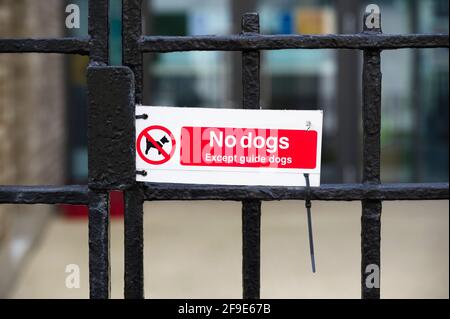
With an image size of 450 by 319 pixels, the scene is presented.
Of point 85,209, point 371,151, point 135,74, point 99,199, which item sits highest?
point 135,74

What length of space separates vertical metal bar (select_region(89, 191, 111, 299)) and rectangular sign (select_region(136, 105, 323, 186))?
13 cm

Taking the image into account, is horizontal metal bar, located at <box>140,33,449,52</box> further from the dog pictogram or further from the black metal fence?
the dog pictogram

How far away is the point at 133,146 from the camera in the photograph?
2.03 meters

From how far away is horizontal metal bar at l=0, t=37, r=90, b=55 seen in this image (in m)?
2.09

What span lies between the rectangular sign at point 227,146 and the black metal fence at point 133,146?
0.04 m

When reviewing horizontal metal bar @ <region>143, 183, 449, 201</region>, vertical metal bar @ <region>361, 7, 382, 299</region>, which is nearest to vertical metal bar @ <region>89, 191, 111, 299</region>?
horizontal metal bar @ <region>143, 183, 449, 201</region>

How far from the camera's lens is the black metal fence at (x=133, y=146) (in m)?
2.02

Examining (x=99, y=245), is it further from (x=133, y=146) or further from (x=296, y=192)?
(x=296, y=192)

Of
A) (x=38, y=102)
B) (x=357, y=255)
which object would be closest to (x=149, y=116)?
(x=357, y=255)

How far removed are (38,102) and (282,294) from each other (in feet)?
12.6

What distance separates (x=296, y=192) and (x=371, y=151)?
22cm

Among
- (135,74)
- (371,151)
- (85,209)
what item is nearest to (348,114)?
(85,209)
